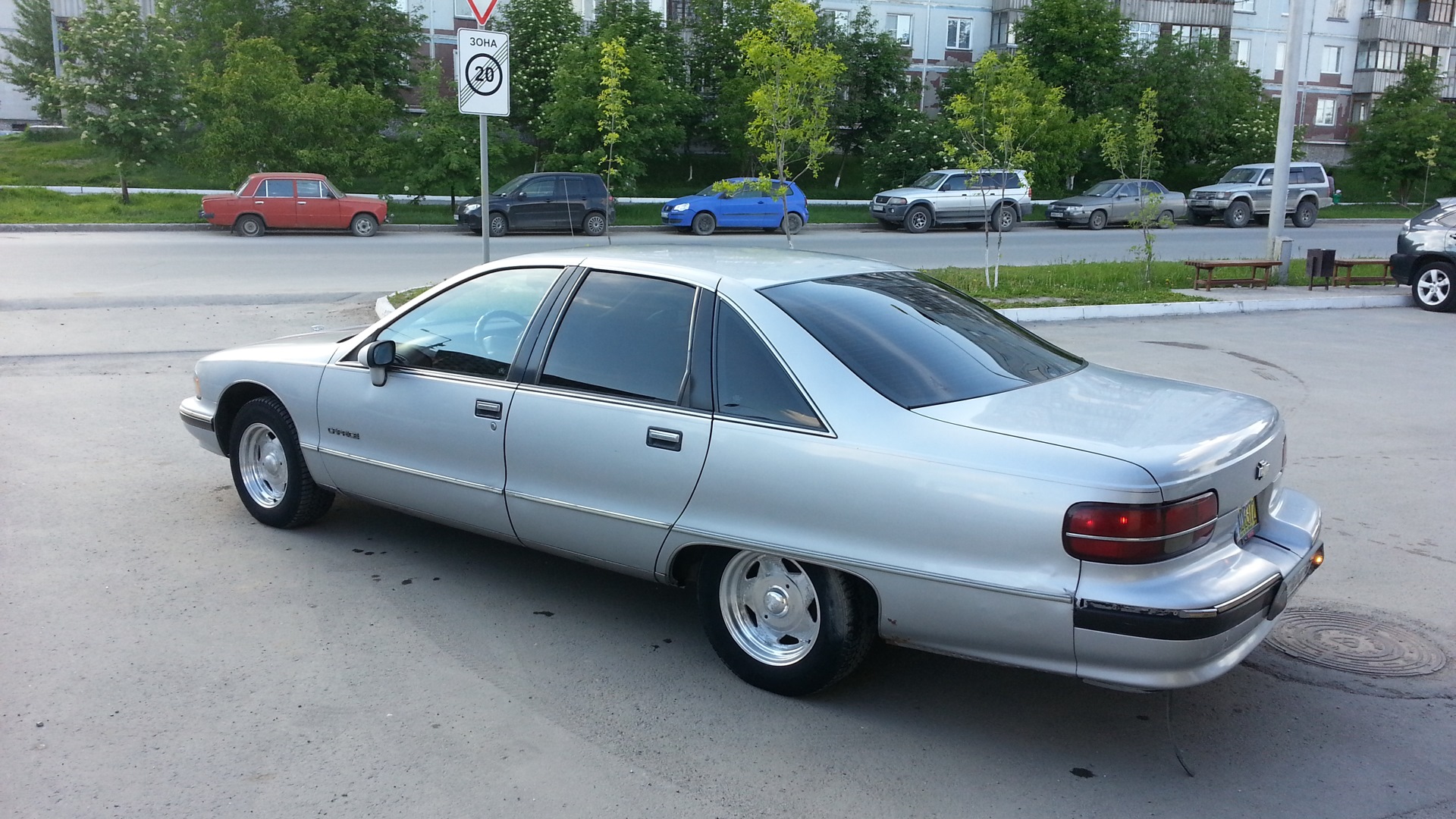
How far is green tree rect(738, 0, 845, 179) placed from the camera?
2159 cm

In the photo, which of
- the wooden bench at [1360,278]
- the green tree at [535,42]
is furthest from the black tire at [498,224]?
the wooden bench at [1360,278]

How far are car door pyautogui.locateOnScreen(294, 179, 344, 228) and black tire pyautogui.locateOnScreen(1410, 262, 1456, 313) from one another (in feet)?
71.4

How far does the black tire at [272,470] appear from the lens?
569 cm

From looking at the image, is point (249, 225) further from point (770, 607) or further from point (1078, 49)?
point (1078, 49)

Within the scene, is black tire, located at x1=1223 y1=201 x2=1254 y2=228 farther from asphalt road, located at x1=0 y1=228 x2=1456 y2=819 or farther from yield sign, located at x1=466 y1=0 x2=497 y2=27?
asphalt road, located at x1=0 y1=228 x2=1456 y2=819

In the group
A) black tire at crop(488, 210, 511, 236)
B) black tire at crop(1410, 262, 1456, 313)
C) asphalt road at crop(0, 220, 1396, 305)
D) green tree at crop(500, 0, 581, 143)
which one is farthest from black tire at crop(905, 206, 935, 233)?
black tire at crop(1410, 262, 1456, 313)

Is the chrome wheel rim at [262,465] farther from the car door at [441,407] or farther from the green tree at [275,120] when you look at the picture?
A: the green tree at [275,120]

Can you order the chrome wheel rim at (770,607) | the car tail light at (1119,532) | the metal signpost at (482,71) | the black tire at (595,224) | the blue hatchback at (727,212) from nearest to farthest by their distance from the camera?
the car tail light at (1119,532)
the chrome wheel rim at (770,607)
the metal signpost at (482,71)
the black tire at (595,224)
the blue hatchback at (727,212)

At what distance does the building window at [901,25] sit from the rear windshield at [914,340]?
4876 centimetres

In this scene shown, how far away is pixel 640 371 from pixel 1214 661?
7.41ft

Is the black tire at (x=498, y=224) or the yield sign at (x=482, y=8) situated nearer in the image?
the yield sign at (x=482, y=8)

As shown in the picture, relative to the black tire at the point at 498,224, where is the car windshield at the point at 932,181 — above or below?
above

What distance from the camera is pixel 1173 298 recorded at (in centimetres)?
1633

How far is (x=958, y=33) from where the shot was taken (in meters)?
52.3
